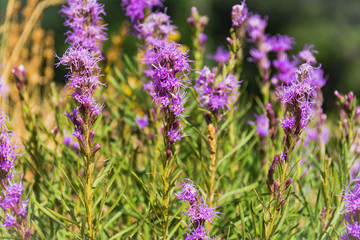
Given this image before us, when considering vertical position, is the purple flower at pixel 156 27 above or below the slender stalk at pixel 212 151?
above

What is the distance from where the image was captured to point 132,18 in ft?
6.43

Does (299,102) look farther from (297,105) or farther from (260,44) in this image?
(260,44)

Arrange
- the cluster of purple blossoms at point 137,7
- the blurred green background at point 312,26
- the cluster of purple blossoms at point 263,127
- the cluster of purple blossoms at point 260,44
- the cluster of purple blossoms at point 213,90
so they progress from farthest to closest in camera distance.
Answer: the blurred green background at point 312,26, the cluster of purple blossoms at point 260,44, the cluster of purple blossoms at point 263,127, the cluster of purple blossoms at point 137,7, the cluster of purple blossoms at point 213,90

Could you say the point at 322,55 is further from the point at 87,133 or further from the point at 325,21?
the point at 87,133

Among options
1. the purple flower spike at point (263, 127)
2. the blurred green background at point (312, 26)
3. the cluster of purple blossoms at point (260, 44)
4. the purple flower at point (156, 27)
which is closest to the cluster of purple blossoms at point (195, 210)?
the purple flower at point (156, 27)

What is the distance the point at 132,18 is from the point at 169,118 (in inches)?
34.6

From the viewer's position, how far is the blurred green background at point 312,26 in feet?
31.8

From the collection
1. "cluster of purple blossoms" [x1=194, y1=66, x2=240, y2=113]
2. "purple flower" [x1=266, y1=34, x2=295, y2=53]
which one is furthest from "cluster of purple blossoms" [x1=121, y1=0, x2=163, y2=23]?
"purple flower" [x1=266, y1=34, x2=295, y2=53]

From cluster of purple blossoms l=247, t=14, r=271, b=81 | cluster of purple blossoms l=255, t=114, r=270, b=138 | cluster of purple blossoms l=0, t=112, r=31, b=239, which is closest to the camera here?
cluster of purple blossoms l=0, t=112, r=31, b=239

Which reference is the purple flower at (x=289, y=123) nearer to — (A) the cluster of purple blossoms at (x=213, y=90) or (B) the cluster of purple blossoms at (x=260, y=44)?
(A) the cluster of purple blossoms at (x=213, y=90)

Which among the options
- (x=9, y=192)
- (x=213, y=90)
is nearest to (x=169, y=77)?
(x=213, y=90)

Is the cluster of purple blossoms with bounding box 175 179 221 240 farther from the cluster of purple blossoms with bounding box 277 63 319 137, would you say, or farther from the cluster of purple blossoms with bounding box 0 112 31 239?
the cluster of purple blossoms with bounding box 0 112 31 239

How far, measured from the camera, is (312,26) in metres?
10.2

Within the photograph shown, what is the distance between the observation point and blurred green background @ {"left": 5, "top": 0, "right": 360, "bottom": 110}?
9.70 m
